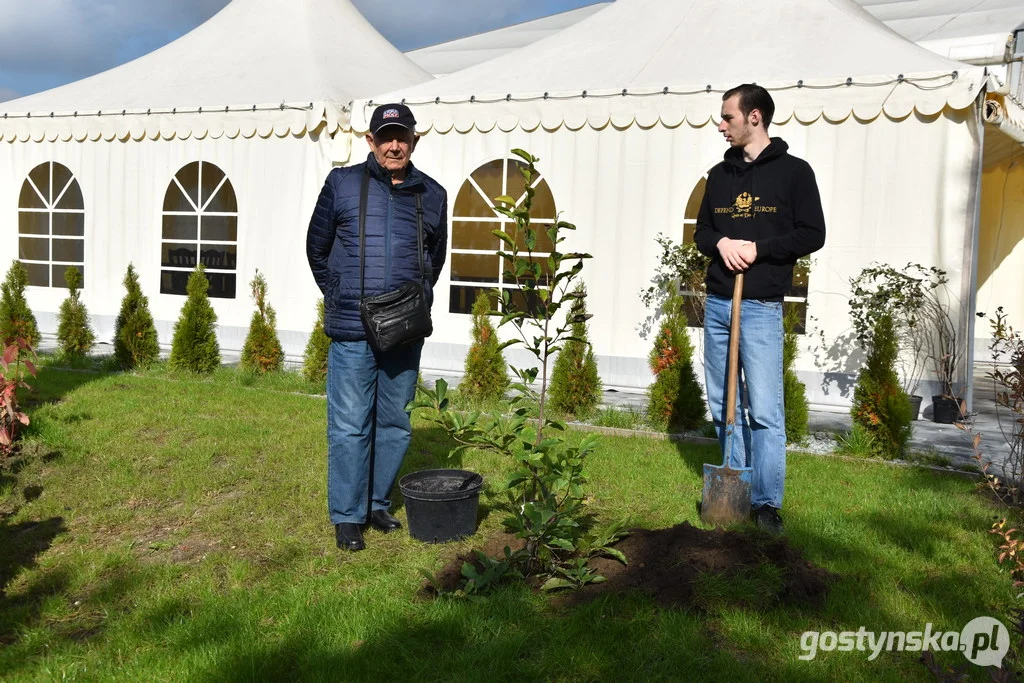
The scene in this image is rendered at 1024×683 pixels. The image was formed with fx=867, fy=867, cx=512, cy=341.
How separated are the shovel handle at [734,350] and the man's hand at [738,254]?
45 mm

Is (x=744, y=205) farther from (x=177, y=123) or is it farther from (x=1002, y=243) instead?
(x=1002, y=243)

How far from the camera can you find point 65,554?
3.78 meters

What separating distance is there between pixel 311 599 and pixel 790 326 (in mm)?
4804

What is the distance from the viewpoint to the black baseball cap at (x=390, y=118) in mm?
3646

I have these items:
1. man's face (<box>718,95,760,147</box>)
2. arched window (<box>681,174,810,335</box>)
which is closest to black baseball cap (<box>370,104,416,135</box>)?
man's face (<box>718,95,760,147</box>)

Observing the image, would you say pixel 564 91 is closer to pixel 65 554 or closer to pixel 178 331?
pixel 178 331

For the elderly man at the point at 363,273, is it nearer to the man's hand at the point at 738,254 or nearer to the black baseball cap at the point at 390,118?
the black baseball cap at the point at 390,118

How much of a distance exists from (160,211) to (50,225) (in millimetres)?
1892

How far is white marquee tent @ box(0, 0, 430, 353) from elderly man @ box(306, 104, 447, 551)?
5.95 meters

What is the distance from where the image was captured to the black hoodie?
3.90 m

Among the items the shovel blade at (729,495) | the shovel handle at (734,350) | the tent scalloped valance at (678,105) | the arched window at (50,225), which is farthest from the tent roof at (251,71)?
the shovel blade at (729,495)

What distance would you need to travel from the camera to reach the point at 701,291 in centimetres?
793

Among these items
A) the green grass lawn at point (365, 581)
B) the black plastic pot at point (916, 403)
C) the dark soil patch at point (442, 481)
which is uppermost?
the black plastic pot at point (916, 403)

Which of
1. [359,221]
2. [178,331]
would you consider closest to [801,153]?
[359,221]
